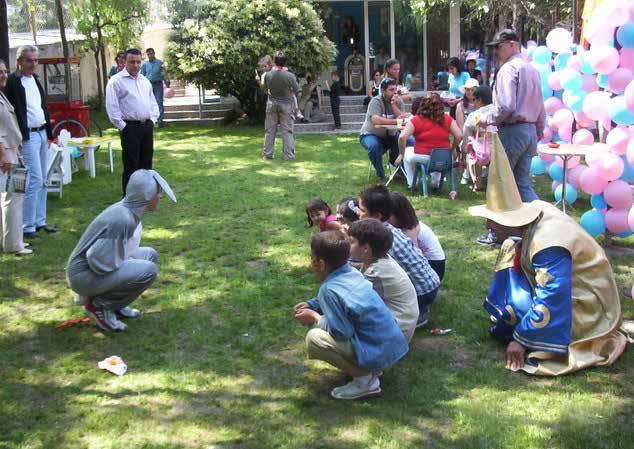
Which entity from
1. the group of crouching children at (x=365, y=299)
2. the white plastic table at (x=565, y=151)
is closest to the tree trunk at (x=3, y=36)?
the group of crouching children at (x=365, y=299)

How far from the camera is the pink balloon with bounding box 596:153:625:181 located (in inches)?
244

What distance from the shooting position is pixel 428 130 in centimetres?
922

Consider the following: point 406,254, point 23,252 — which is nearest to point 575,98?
point 406,254

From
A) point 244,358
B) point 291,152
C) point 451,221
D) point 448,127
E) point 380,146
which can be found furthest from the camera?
point 291,152

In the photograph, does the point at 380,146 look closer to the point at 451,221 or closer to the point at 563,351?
the point at 451,221

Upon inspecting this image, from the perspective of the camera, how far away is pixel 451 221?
26.2ft

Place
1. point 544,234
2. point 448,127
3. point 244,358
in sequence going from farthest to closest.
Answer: point 448,127
point 244,358
point 544,234

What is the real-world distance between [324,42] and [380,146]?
7553mm

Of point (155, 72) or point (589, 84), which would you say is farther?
point (155, 72)

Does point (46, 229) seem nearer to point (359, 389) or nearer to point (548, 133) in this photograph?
point (359, 389)

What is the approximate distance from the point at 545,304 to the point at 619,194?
2637 millimetres

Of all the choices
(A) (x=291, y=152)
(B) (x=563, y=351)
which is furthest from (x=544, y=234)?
(A) (x=291, y=152)

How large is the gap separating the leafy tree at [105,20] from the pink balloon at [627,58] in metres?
16.7

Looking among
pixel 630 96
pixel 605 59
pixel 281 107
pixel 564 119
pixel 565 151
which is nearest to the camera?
pixel 630 96
